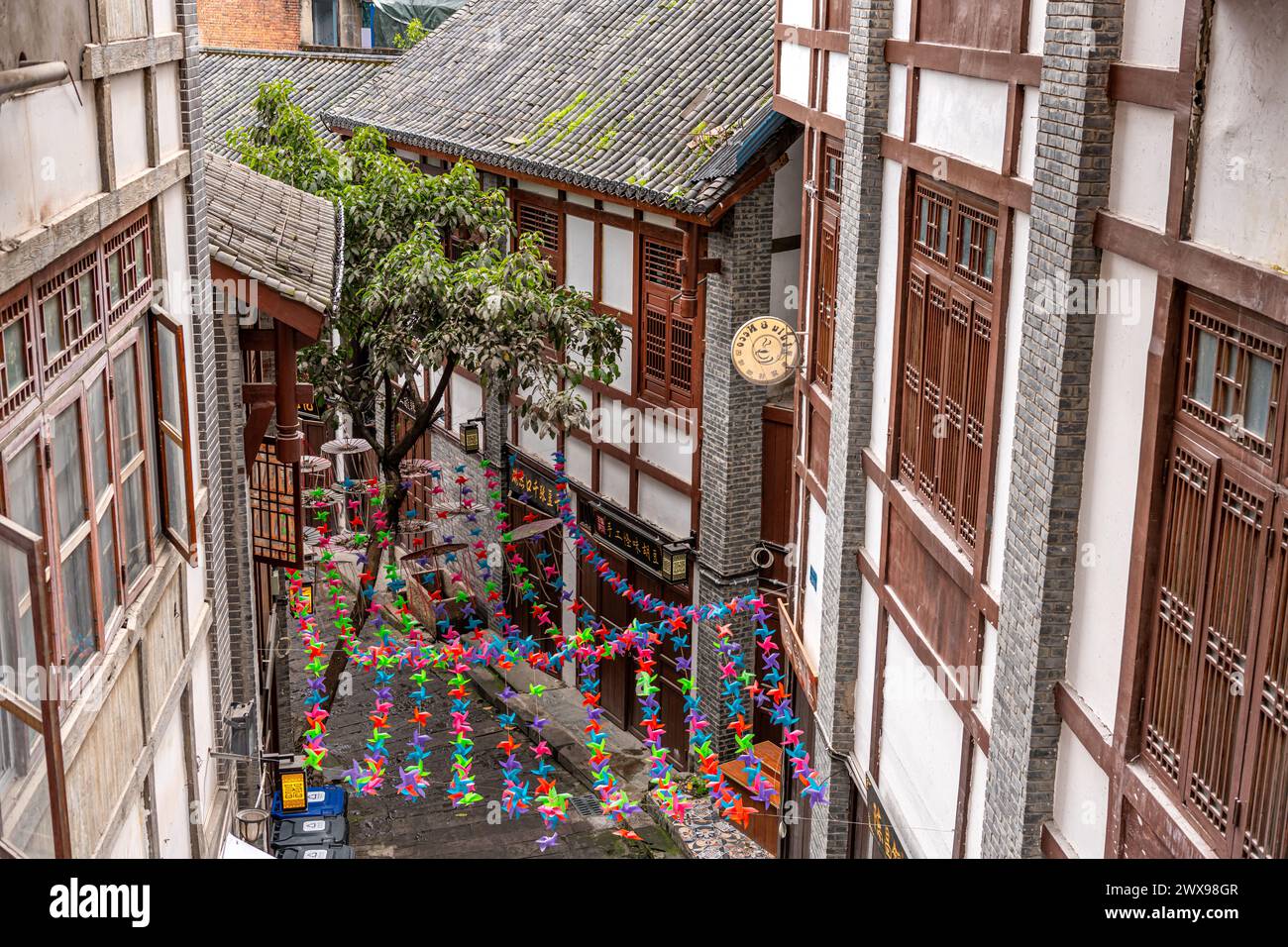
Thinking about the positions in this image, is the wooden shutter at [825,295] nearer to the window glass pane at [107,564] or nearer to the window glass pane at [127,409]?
the window glass pane at [127,409]

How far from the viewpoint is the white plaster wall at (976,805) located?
27.4 ft

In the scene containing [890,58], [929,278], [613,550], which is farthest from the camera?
[613,550]

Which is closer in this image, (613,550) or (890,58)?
(890,58)

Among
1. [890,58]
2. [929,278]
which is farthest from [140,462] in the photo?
[890,58]

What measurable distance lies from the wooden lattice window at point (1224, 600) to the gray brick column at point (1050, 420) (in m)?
0.85

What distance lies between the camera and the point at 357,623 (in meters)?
16.6

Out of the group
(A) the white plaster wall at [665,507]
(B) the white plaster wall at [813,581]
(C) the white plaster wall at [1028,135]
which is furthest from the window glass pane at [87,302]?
(A) the white plaster wall at [665,507]

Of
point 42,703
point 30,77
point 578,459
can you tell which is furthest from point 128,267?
point 578,459

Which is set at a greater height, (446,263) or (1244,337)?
(1244,337)

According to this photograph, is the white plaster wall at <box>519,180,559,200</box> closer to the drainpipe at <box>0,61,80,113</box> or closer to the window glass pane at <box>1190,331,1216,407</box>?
the drainpipe at <box>0,61,80,113</box>

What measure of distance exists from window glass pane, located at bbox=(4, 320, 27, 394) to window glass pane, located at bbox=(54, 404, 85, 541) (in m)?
0.58

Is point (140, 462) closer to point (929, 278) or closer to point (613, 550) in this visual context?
point (929, 278)
